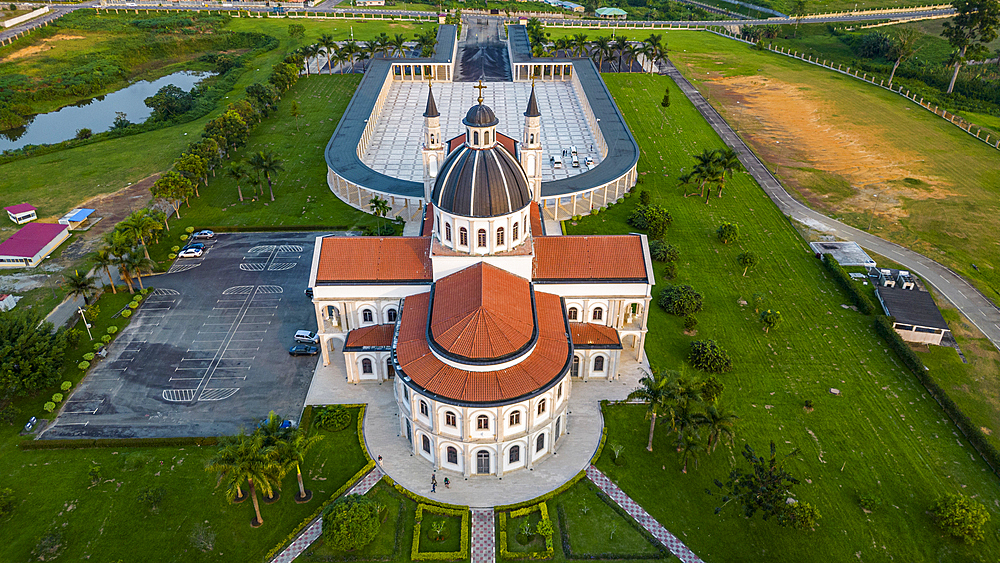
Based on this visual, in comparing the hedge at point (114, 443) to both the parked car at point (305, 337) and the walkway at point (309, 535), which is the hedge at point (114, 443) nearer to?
the walkway at point (309, 535)

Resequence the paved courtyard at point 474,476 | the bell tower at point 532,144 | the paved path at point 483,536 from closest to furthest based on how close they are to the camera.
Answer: the paved path at point 483,536
the paved courtyard at point 474,476
the bell tower at point 532,144

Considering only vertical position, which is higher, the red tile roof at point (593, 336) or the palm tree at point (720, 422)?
the palm tree at point (720, 422)

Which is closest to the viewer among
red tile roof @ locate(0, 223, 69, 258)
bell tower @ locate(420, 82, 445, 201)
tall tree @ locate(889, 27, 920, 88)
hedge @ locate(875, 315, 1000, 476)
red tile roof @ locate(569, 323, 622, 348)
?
hedge @ locate(875, 315, 1000, 476)

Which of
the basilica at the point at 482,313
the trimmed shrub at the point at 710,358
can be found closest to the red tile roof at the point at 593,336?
the basilica at the point at 482,313

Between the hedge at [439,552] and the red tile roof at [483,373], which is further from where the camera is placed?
the red tile roof at [483,373]

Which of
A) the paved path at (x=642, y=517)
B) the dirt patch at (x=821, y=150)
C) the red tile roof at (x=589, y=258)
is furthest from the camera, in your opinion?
the dirt patch at (x=821, y=150)

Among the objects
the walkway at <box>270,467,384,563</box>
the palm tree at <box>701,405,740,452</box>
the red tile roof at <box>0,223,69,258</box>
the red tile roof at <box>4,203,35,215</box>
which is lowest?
the walkway at <box>270,467,384,563</box>

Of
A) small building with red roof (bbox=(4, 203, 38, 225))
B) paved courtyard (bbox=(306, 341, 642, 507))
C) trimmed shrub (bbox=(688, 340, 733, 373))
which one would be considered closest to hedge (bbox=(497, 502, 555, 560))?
paved courtyard (bbox=(306, 341, 642, 507))

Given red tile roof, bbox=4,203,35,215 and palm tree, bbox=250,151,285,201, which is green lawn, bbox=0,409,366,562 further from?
palm tree, bbox=250,151,285,201
